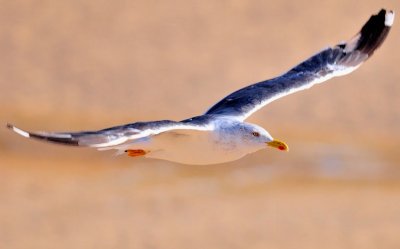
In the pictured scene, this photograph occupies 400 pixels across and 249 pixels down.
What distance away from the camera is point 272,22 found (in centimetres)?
1756

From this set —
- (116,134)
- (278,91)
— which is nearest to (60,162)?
(278,91)

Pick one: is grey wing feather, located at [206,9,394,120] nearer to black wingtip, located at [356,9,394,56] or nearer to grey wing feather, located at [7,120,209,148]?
black wingtip, located at [356,9,394,56]

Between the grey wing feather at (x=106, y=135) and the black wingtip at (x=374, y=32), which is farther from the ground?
the black wingtip at (x=374, y=32)

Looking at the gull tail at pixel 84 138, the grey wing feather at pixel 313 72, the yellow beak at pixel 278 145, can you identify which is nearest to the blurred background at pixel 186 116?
the grey wing feather at pixel 313 72

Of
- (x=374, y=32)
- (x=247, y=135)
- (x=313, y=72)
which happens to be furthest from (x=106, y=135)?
(x=374, y=32)

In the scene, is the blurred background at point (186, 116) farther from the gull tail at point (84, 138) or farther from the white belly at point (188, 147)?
the gull tail at point (84, 138)

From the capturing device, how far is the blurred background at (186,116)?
1288 centimetres

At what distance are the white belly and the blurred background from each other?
14.8ft

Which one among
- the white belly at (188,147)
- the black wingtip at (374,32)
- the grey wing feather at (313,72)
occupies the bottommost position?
the white belly at (188,147)

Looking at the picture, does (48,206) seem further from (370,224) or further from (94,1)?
(94,1)

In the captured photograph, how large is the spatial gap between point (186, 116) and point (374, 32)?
5.72 meters

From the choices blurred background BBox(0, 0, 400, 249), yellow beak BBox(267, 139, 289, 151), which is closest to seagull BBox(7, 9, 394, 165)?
yellow beak BBox(267, 139, 289, 151)

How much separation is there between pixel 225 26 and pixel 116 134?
415 inches

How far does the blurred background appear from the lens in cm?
1288
